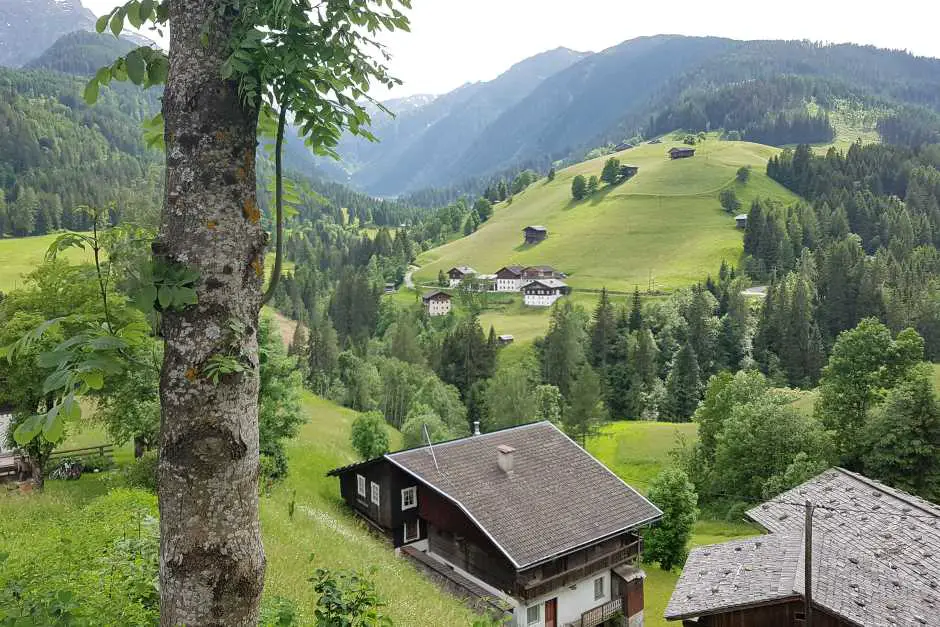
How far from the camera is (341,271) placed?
176 metres

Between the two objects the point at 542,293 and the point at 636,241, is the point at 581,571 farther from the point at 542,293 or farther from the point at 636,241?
the point at 636,241

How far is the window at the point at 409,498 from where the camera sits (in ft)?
110

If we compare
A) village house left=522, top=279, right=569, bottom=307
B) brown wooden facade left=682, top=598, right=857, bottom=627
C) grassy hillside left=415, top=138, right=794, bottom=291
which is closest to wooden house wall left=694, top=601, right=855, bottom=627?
A: brown wooden facade left=682, top=598, right=857, bottom=627

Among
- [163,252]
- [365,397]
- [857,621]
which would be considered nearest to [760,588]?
[857,621]

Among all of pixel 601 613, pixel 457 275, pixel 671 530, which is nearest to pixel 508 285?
pixel 457 275

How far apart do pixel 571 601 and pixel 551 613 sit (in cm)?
131

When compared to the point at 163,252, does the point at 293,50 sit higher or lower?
higher

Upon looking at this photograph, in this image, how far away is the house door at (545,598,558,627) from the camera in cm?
2783

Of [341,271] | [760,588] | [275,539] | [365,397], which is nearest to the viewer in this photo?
[275,539]

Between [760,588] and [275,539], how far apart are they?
14142 millimetres

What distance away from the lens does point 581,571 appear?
1127 inches

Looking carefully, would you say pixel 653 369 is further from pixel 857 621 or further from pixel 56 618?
pixel 56 618

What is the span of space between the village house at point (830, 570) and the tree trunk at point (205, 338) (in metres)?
16.8

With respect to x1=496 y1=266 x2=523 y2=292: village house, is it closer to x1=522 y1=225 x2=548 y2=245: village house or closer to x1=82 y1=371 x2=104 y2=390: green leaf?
x1=522 y1=225 x2=548 y2=245: village house
